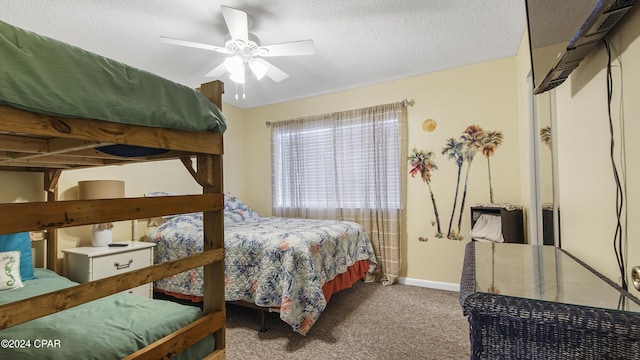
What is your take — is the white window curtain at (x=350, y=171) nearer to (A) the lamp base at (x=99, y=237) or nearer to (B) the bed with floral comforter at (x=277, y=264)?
(B) the bed with floral comforter at (x=277, y=264)

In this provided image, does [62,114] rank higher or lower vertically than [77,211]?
higher

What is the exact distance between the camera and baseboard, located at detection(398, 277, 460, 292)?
10.1 ft

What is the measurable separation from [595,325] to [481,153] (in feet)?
8.84

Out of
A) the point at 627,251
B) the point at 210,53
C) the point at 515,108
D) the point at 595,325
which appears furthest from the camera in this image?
the point at 515,108

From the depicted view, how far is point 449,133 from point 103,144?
3.10 m

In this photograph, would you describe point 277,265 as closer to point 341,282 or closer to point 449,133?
point 341,282

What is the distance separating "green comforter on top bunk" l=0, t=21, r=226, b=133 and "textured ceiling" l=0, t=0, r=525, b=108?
4.29 feet

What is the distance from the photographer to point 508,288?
2.64 feet

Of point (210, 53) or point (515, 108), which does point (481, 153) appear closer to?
point (515, 108)

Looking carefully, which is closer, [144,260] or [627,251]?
[627,251]

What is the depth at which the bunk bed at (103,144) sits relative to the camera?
695mm

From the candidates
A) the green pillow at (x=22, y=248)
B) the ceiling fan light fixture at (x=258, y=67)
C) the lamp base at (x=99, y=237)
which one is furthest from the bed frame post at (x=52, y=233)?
the ceiling fan light fixture at (x=258, y=67)

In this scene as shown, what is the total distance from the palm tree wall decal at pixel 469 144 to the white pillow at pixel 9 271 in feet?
12.2

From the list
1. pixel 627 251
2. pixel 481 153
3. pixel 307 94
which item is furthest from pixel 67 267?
pixel 481 153
